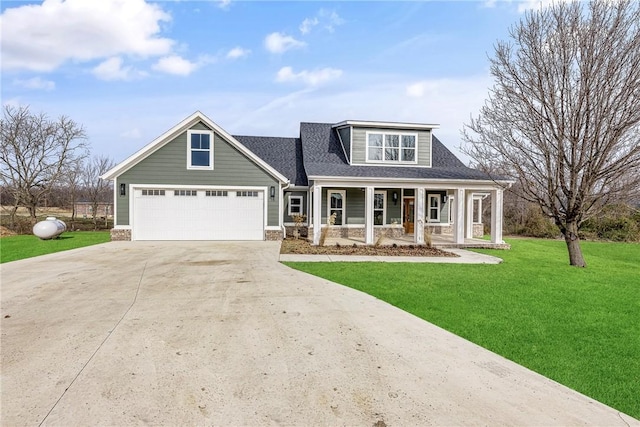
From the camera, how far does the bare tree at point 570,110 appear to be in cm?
1004

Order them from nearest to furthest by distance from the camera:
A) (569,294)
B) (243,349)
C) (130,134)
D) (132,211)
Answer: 1. (243,349)
2. (569,294)
3. (132,211)
4. (130,134)

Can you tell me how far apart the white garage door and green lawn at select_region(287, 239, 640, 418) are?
7031 millimetres

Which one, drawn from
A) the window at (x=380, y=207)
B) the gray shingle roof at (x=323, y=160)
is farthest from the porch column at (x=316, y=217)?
the window at (x=380, y=207)

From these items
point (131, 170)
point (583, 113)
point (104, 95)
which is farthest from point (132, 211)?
point (583, 113)

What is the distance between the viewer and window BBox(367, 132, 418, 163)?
61.2 ft

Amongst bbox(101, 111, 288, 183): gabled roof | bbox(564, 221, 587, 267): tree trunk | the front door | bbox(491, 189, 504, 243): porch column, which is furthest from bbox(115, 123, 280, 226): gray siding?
bbox(564, 221, 587, 267): tree trunk

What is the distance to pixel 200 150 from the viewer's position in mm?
15883

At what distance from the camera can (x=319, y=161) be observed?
61.7 ft

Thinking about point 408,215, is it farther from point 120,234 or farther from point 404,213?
point 120,234

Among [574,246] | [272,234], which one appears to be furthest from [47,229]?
[574,246]

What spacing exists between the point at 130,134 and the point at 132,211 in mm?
16658

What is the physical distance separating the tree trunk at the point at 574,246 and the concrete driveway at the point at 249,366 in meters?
9.17

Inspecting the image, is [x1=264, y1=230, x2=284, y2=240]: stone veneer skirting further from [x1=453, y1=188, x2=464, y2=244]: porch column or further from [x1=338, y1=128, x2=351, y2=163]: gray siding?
[x1=453, y1=188, x2=464, y2=244]: porch column

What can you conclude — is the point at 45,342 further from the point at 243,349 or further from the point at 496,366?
the point at 496,366
